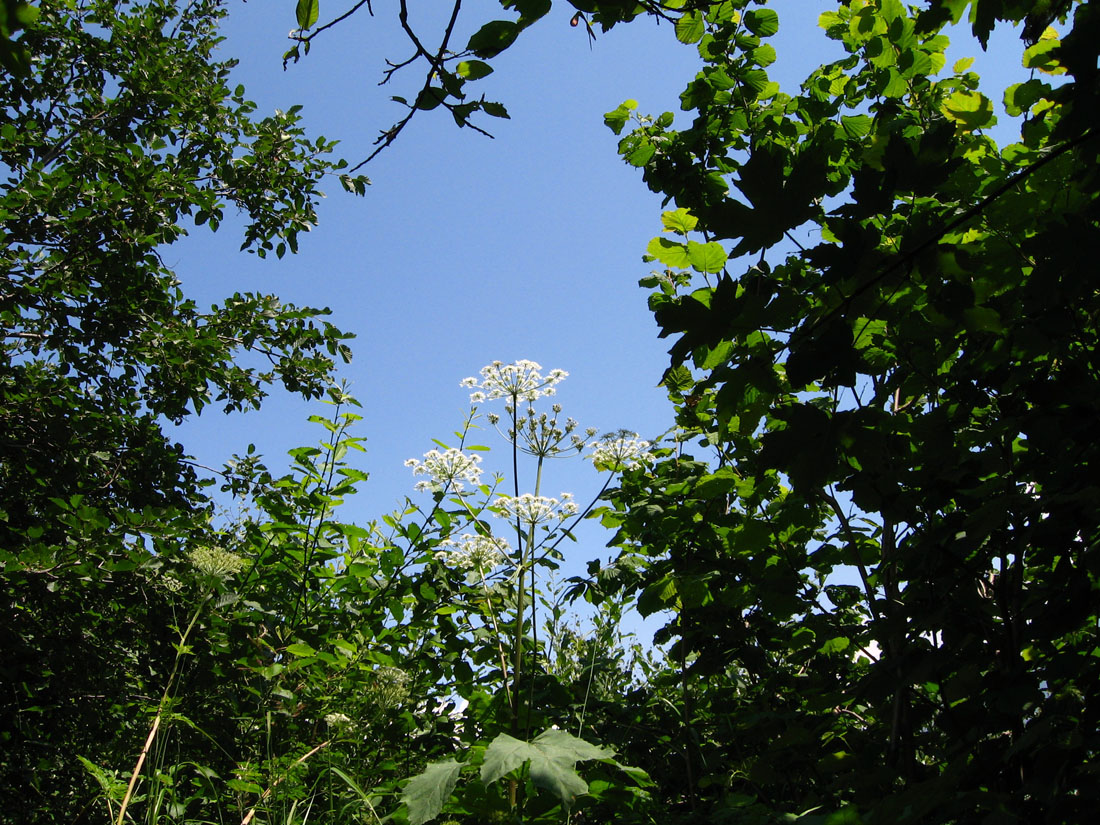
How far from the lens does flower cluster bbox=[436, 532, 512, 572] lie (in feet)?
7.41

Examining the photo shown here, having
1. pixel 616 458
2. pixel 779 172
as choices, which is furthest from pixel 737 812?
pixel 779 172

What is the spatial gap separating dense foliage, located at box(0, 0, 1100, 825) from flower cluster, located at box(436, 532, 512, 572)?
1cm

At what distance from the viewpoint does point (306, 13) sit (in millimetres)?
1051

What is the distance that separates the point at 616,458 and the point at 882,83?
1.48 metres

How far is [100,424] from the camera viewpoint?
4.33 m

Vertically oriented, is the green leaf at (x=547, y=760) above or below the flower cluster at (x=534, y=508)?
below

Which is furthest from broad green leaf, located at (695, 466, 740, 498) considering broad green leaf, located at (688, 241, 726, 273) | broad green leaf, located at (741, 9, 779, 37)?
broad green leaf, located at (741, 9, 779, 37)

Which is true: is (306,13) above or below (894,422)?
above

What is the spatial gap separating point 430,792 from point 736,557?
43.9 inches

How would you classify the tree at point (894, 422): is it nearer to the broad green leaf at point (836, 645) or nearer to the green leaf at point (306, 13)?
the broad green leaf at point (836, 645)

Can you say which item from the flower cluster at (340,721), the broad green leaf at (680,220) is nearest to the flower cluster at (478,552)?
the flower cluster at (340,721)

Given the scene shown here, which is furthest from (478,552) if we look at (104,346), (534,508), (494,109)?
(104,346)

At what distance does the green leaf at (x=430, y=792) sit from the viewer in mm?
1411

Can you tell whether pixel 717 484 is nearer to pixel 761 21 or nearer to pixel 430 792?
pixel 430 792
